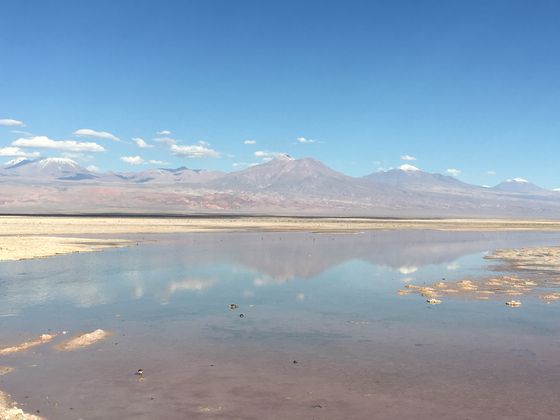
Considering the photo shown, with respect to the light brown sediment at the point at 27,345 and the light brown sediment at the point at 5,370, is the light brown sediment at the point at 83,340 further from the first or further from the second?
the light brown sediment at the point at 5,370

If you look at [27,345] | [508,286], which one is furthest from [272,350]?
[508,286]

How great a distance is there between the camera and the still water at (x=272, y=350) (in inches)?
470

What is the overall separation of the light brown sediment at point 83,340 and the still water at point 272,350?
0.49 metres

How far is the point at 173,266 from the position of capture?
122 feet

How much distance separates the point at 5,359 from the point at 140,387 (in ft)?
17.6

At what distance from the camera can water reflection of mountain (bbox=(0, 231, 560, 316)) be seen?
26250mm

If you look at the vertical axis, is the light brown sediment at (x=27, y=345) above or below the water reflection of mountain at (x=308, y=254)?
above

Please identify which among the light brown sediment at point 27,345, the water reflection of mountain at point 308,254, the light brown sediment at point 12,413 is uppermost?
the light brown sediment at point 12,413

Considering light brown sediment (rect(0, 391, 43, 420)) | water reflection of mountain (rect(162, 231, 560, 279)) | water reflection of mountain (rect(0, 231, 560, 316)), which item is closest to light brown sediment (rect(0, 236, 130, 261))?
water reflection of mountain (rect(0, 231, 560, 316))

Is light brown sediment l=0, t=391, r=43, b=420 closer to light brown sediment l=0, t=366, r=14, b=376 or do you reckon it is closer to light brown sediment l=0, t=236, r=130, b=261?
light brown sediment l=0, t=366, r=14, b=376

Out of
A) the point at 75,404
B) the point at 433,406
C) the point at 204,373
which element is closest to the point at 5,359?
the point at 75,404

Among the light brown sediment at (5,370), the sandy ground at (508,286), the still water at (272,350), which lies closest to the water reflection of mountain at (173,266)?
the still water at (272,350)

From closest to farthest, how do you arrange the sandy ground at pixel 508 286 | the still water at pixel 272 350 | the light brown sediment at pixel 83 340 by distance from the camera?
1. the still water at pixel 272 350
2. the light brown sediment at pixel 83 340
3. the sandy ground at pixel 508 286

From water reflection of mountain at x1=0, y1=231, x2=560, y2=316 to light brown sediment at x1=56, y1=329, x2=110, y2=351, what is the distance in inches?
227
